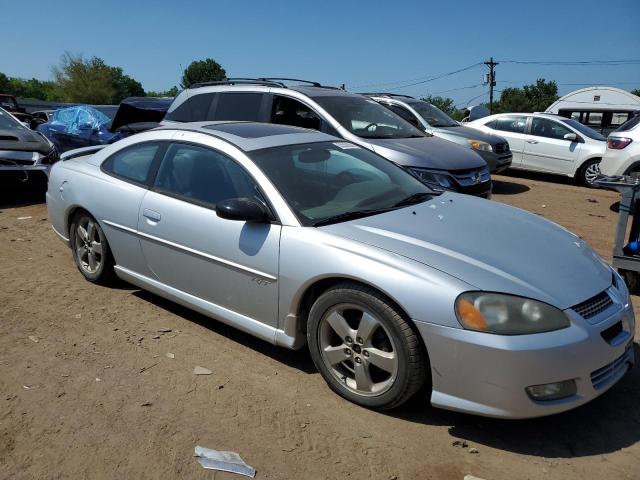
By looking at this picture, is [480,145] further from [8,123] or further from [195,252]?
[8,123]

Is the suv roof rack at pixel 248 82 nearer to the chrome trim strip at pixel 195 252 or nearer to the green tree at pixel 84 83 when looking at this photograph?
the chrome trim strip at pixel 195 252

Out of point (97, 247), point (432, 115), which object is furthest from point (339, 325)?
point (432, 115)

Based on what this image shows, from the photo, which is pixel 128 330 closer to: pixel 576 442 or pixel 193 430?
pixel 193 430

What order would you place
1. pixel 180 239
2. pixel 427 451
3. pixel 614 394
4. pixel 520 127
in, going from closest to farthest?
pixel 427 451 → pixel 614 394 → pixel 180 239 → pixel 520 127

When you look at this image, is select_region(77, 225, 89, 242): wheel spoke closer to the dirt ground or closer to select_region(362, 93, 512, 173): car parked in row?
the dirt ground

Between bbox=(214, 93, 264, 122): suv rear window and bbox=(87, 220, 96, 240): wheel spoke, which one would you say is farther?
bbox=(214, 93, 264, 122): suv rear window

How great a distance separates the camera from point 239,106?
7.57 meters

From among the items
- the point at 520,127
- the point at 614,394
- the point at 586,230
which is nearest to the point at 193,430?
the point at 614,394

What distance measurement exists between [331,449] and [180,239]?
1.79m

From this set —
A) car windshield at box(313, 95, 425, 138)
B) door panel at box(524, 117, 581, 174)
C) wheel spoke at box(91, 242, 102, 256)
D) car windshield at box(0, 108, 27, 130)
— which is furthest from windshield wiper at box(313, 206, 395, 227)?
door panel at box(524, 117, 581, 174)

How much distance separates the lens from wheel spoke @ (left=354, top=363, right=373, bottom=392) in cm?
303

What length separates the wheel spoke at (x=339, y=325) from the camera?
305 centimetres

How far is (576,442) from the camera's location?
111 inches

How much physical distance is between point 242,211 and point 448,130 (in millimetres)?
8016
